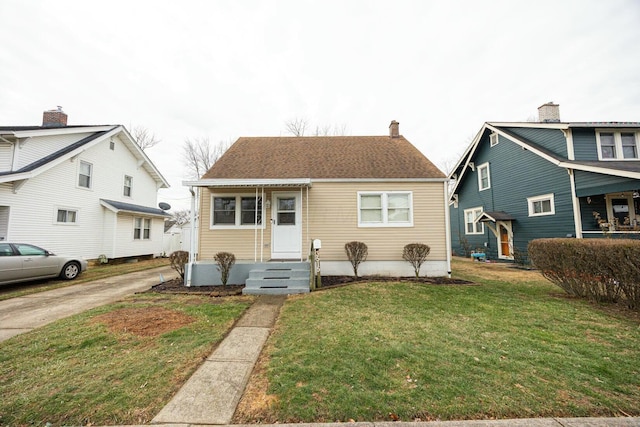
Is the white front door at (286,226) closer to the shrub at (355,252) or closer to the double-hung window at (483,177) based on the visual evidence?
the shrub at (355,252)

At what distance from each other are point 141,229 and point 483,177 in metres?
22.2

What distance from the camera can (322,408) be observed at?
2.29 metres

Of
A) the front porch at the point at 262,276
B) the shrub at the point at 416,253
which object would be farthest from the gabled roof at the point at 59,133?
the shrub at the point at 416,253

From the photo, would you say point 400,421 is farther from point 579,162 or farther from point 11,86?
point 11,86

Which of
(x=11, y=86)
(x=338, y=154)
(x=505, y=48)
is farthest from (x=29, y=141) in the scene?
(x=505, y=48)

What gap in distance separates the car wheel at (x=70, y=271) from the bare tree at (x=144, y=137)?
2067cm

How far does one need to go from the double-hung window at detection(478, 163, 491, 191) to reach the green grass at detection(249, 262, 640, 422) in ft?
38.5

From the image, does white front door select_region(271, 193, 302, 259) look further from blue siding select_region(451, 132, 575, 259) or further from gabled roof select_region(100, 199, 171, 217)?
blue siding select_region(451, 132, 575, 259)

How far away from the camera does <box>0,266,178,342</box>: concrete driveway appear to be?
15.8 ft

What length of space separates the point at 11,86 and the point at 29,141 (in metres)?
6.12

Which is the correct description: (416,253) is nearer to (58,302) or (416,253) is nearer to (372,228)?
(372,228)

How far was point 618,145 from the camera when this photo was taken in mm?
11000

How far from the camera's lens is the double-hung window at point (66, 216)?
11.6 meters

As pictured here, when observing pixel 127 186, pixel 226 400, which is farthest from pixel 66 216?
pixel 226 400
